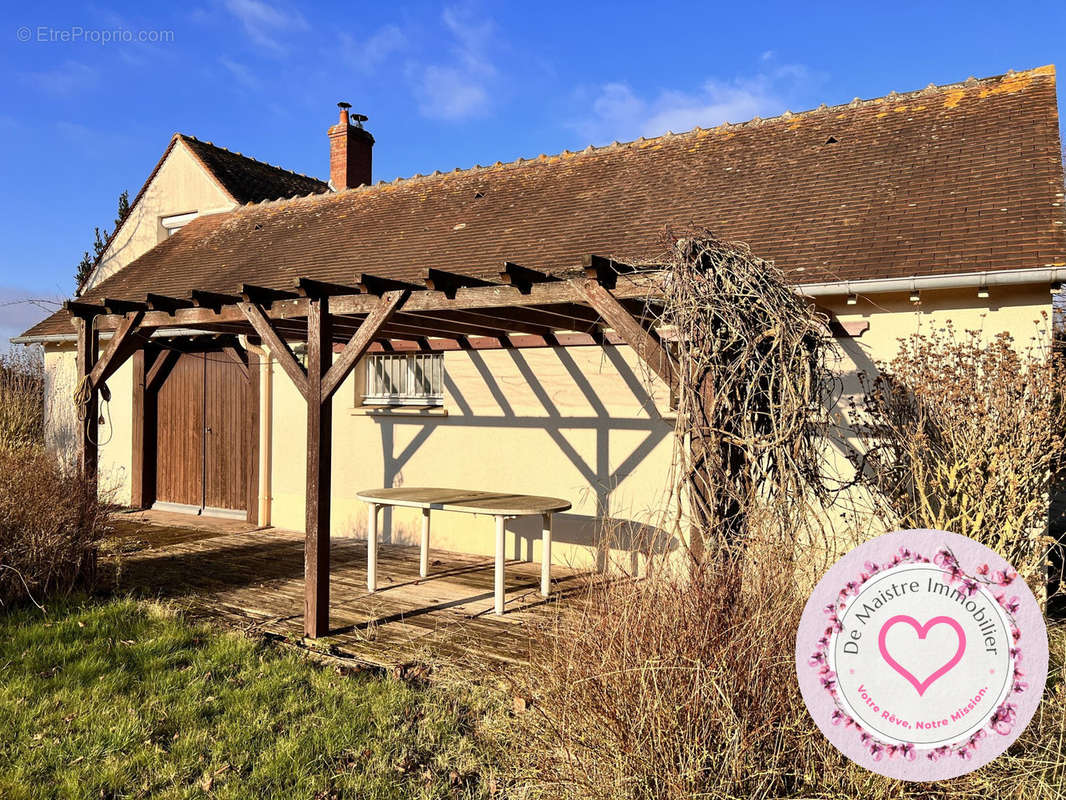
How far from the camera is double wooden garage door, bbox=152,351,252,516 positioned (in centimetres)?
1055

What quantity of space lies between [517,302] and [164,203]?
446 inches

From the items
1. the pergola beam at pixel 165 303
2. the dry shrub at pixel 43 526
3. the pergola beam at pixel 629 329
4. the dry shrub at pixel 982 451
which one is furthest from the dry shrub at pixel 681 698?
the pergola beam at pixel 165 303

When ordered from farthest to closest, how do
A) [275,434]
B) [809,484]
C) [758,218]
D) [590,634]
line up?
[275,434]
[758,218]
[809,484]
[590,634]

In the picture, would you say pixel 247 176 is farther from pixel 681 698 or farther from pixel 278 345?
pixel 681 698

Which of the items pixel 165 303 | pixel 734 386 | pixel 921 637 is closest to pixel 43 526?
pixel 165 303

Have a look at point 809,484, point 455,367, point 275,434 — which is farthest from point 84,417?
point 809,484

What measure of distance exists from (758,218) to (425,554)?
182 inches

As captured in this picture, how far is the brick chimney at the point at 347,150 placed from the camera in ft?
47.8

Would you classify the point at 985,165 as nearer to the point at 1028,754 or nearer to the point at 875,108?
the point at 875,108

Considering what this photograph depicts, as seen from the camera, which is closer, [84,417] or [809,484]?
[809,484]

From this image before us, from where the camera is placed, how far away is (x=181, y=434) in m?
11.3

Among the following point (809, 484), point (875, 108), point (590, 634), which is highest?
point (875, 108)

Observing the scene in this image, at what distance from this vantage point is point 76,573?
6.32m

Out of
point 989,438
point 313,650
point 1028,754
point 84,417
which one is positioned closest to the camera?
point 1028,754
